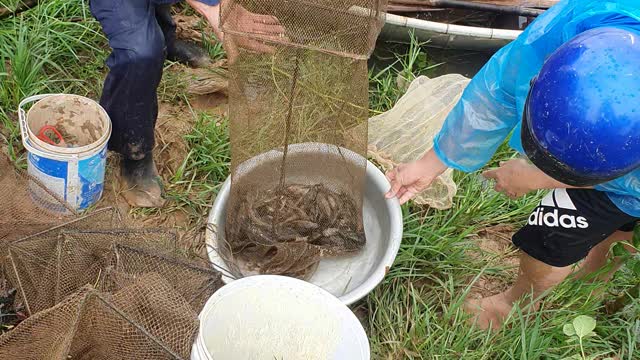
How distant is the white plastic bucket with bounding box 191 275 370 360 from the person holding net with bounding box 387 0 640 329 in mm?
667

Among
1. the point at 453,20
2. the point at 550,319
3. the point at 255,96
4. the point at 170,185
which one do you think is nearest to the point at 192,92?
the point at 170,185

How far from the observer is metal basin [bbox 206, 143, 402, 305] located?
295 centimetres

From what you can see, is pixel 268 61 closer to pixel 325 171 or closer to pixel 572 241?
pixel 325 171

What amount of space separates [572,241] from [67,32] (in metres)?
2.83

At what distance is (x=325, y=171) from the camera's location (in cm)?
324

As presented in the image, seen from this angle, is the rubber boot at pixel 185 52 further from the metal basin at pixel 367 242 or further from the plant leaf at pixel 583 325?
the plant leaf at pixel 583 325

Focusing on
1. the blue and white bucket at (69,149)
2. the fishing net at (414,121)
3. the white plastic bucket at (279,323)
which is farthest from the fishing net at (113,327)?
the fishing net at (414,121)

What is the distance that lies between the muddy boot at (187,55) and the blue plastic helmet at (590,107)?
243cm

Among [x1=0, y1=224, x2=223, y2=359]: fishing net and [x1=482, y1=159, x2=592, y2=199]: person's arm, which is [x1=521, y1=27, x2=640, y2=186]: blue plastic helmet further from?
[x1=0, y1=224, x2=223, y2=359]: fishing net

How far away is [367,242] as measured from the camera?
3.32 m

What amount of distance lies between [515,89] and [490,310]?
1146 mm

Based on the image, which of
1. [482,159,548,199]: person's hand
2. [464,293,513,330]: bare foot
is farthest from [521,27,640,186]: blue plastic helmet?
[464,293,513,330]: bare foot

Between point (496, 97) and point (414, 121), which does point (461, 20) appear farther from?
point (496, 97)

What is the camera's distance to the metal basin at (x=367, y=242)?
2.95 meters
